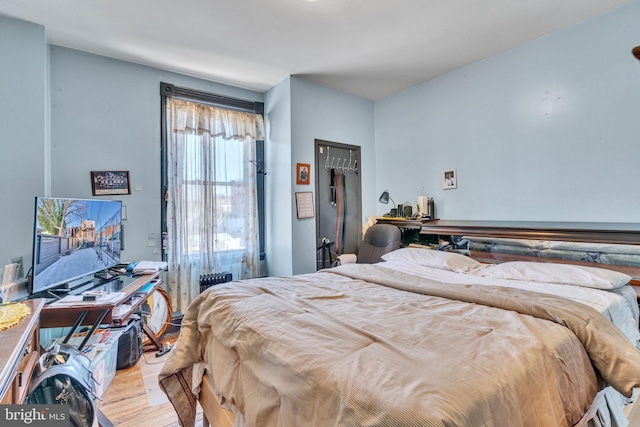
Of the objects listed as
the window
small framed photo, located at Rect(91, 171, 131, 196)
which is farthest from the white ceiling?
small framed photo, located at Rect(91, 171, 131, 196)

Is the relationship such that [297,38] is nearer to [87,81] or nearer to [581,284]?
[87,81]

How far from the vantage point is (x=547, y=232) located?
2.19 m

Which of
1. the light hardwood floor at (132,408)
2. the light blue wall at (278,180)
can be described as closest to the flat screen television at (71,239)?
the light hardwood floor at (132,408)

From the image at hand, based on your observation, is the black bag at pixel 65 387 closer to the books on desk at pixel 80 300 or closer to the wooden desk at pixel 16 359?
the wooden desk at pixel 16 359

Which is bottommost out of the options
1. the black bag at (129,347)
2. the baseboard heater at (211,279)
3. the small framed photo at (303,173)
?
the black bag at (129,347)

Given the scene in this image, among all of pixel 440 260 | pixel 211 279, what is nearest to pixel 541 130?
pixel 440 260

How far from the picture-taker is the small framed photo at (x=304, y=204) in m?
3.31

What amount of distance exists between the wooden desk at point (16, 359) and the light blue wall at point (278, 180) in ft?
7.16

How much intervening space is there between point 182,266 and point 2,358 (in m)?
2.22

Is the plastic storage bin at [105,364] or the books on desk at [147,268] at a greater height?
the books on desk at [147,268]

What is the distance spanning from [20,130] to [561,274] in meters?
3.99

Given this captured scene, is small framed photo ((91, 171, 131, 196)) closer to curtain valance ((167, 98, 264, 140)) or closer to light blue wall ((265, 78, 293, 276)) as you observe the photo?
curtain valance ((167, 98, 264, 140))

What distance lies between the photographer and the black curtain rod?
3.07m

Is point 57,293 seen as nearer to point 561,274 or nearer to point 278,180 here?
point 278,180
